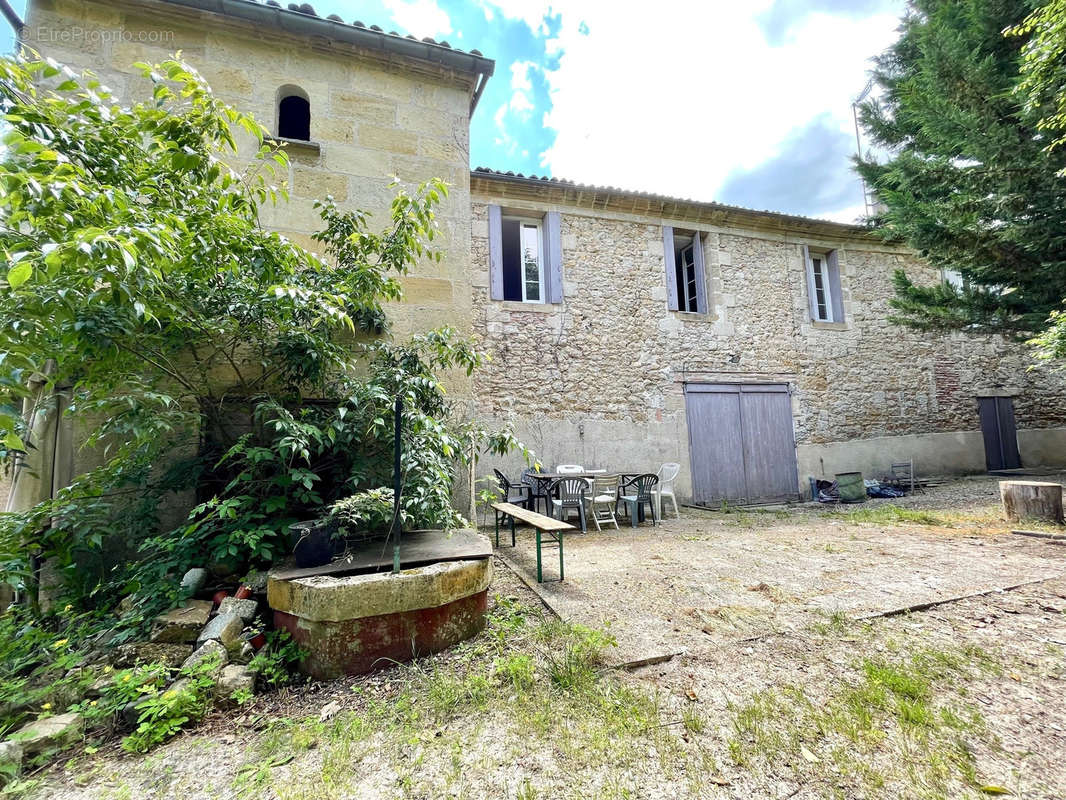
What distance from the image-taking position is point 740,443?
7.94 m

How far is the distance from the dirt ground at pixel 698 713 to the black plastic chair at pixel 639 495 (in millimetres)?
2853

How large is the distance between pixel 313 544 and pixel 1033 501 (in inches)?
299

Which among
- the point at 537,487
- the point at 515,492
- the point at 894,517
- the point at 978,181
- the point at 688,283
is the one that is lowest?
the point at 894,517

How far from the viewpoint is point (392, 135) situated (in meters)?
4.38

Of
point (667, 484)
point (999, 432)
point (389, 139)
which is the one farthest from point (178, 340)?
point (999, 432)

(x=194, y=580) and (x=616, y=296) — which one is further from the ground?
(x=616, y=296)

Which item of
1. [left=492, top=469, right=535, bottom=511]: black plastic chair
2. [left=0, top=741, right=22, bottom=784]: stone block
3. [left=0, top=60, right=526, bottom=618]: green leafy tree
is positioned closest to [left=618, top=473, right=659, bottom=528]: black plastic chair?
[left=492, top=469, right=535, bottom=511]: black plastic chair

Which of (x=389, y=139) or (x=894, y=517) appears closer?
(x=389, y=139)

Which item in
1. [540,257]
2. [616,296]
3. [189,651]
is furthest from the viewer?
[616,296]

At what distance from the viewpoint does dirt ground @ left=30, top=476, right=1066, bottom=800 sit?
4.81 feet

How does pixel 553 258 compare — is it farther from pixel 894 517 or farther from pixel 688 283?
pixel 894 517

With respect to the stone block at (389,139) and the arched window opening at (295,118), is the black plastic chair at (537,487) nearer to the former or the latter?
the stone block at (389,139)

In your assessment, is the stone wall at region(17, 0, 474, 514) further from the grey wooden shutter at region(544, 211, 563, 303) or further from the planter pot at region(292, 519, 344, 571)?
the grey wooden shutter at region(544, 211, 563, 303)

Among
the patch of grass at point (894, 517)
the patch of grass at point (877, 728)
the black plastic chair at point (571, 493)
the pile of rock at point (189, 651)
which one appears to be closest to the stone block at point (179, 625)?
the pile of rock at point (189, 651)
